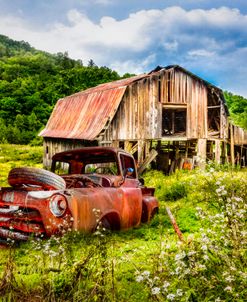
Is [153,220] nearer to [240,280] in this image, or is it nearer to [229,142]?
[240,280]

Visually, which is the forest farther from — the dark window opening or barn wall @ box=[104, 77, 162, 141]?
barn wall @ box=[104, 77, 162, 141]

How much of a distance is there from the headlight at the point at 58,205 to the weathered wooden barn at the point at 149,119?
12.8 metres

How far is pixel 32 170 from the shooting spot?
241 inches

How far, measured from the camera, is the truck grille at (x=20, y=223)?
5695mm

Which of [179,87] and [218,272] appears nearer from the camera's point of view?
[218,272]

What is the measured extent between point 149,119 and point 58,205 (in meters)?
16.0

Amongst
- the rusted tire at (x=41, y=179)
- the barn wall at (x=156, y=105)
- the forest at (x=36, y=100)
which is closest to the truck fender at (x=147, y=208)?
the rusted tire at (x=41, y=179)

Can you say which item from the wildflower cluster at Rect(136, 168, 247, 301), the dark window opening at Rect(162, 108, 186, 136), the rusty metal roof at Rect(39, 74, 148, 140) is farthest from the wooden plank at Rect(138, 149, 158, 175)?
the wildflower cluster at Rect(136, 168, 247, 301)

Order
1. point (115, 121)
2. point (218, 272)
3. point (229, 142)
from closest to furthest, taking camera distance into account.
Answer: point (218, 272) < point (115, 121) < point (229, 142)

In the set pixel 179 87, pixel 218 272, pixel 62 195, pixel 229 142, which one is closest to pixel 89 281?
pixel 218 272

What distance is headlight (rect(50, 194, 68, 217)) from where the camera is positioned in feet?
18.7

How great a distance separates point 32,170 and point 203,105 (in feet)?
61.5

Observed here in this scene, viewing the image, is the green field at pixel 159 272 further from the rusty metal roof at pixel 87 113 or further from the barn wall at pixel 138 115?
the barn wall at pixel 138 115

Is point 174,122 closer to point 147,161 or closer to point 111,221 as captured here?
point 147,161
